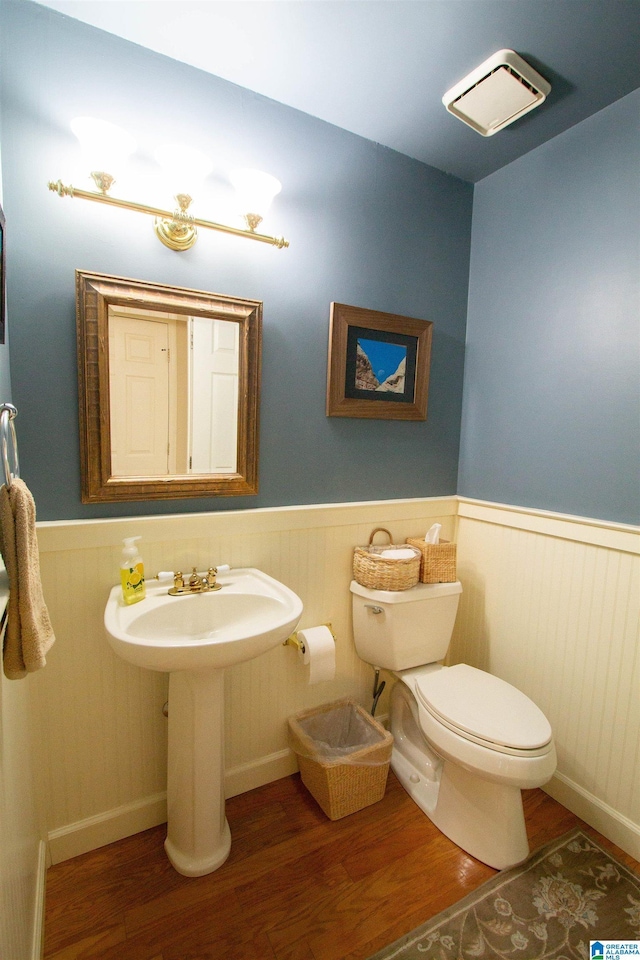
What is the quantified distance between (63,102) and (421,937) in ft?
7.95

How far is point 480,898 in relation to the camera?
1240 mm

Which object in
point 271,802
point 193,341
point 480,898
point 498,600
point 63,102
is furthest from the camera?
point 498,600

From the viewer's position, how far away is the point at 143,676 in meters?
1.36

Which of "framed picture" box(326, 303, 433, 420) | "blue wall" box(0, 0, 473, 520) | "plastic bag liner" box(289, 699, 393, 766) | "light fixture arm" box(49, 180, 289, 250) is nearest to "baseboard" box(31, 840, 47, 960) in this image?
"plastic bag liner" box(289, 699, 393, 766)

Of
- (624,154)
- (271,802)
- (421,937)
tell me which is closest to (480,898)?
(421,937)

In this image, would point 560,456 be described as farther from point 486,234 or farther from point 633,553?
point 486,234

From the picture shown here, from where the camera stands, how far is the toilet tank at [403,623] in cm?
160

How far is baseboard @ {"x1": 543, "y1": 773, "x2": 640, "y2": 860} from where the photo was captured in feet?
4.52

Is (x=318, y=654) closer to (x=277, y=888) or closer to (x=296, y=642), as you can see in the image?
(x=296, y=642)

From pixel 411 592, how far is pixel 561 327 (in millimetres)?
1129

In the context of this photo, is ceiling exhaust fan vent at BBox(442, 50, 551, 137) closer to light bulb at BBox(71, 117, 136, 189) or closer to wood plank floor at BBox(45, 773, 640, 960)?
light bulb at BBox(71, 117, 136, 189)

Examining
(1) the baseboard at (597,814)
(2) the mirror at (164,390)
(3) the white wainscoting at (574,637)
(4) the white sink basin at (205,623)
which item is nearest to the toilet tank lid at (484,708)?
(3) the white wainscoting at (574,637)

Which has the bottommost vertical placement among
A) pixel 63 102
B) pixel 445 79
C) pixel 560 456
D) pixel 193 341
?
pixel 560 456

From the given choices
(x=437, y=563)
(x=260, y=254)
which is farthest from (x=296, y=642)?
(x=260, y=254)
